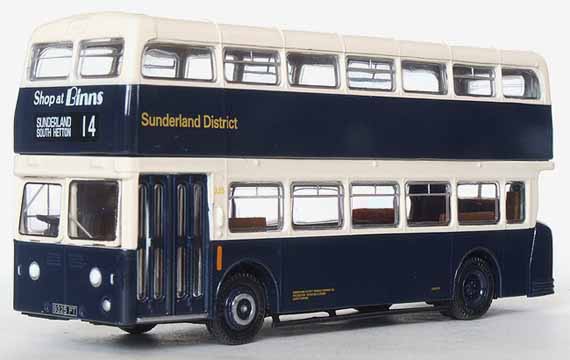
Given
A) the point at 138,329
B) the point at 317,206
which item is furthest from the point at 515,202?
the point at 138,329

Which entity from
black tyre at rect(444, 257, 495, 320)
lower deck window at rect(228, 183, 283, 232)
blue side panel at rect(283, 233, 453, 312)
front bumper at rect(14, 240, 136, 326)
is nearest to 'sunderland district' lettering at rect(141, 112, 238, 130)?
lower deck window at rect(228, 183, 283, 232)

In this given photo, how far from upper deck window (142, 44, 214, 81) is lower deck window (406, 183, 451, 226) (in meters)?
4.22

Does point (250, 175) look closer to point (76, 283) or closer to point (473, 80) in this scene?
point (76, 283)

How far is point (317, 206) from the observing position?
25594 millimetres

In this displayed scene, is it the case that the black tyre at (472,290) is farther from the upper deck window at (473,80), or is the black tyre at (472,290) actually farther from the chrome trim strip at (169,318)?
the chrome trim strip at (169,318)

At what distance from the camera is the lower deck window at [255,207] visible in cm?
2448

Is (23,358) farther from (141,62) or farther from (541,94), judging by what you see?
(541,94)

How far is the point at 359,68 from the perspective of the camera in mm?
26047

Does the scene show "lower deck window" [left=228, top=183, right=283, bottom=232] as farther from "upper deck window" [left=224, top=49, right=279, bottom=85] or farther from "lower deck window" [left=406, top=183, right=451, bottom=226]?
"lower deck window" [left=406, top=183, right=451, bottom=226]

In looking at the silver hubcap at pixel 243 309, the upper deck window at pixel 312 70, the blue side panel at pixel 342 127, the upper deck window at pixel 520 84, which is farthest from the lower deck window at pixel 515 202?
the silver hubcap at pixel 243 309

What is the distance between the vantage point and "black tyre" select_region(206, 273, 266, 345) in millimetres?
24234

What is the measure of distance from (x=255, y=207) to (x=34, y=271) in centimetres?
311

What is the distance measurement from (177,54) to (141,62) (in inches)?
35.9

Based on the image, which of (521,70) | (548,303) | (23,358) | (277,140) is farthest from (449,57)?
(23,358)
